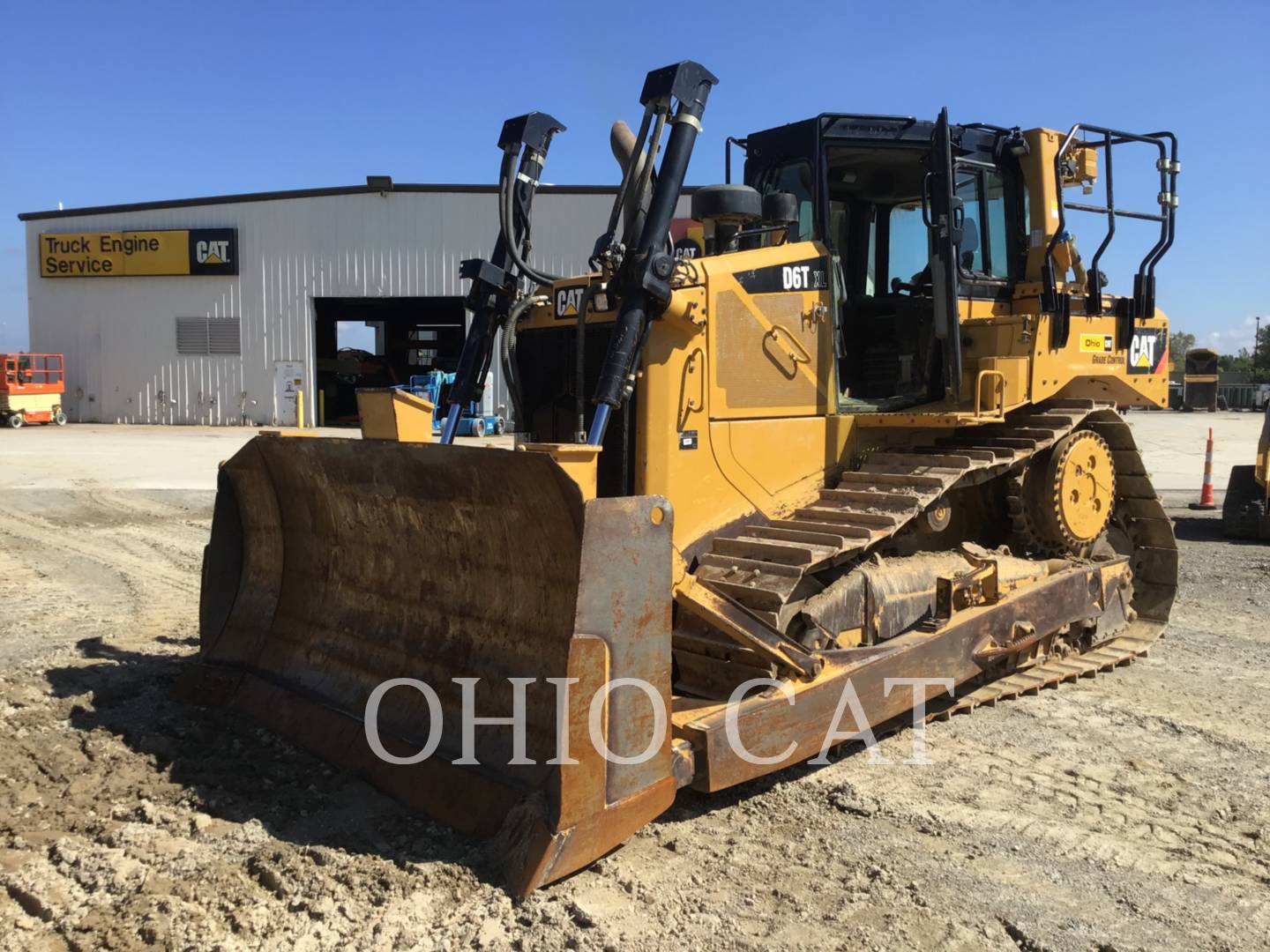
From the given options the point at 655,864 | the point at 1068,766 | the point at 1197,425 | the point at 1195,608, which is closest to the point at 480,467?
the point at 655,864

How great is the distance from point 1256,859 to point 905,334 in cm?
317

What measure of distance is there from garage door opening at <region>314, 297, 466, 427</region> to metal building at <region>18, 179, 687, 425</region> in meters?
0.57

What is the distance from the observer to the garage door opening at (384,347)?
2998 cm

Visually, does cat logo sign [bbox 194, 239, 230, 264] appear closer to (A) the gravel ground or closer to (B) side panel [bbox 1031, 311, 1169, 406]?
(A) the gravel ground

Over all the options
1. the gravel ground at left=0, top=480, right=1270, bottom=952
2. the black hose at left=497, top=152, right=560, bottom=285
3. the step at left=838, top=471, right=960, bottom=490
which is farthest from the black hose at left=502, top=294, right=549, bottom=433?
the gravel ground at left=0, top=480, right=1270, bottom=952

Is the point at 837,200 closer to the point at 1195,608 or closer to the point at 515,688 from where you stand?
the point at 515,688

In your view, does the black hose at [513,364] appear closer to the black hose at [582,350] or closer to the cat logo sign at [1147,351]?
the black hose at [582,350]

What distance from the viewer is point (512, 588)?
13.2 ft

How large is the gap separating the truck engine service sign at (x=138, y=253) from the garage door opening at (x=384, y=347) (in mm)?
2916

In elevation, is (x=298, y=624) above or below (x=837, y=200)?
below

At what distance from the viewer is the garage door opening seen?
29984mm

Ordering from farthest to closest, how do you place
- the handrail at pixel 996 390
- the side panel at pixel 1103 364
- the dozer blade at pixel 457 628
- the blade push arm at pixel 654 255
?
the side panel at pixel 1103 364
the handrail at pixel 996 390
the blade push arm at pixel 654 255
the dozer blade at pixel 457 628

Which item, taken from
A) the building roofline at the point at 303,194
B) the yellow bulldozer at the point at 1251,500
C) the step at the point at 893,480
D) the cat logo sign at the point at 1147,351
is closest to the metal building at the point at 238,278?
the building roofline at the point at 303,194

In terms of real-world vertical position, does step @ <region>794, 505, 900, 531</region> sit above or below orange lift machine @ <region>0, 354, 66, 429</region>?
below
